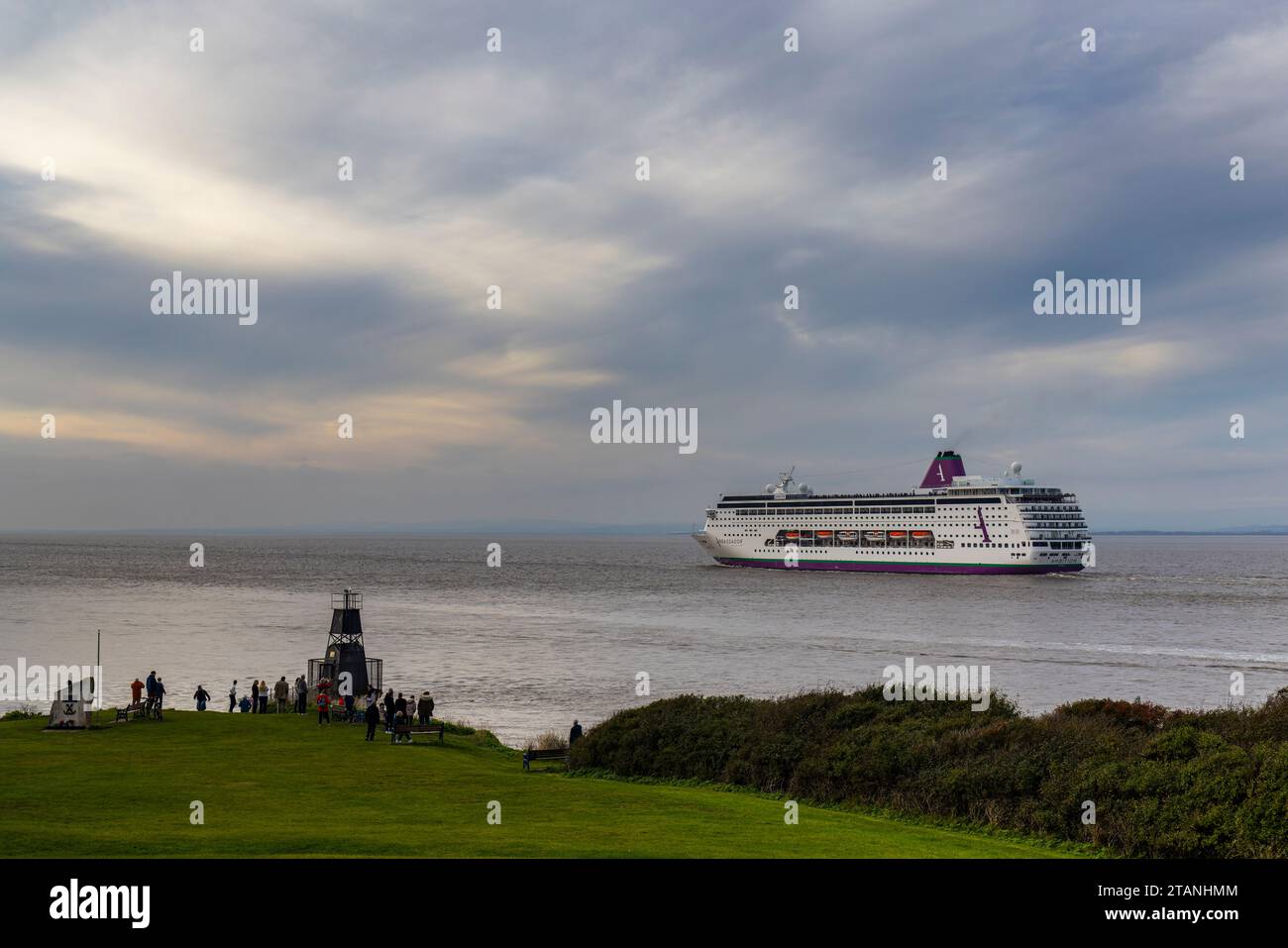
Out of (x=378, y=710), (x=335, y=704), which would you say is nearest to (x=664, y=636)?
(x=335, y=704)

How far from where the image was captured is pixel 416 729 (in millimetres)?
24969

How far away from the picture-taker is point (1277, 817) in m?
13.6

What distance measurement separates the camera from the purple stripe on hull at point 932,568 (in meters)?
102

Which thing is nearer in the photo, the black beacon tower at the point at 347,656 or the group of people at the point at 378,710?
the group of people at the point at 378,710

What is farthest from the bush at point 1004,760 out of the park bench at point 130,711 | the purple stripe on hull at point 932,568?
the purple stripe on hull at point 932,568

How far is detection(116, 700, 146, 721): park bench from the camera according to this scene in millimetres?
24859

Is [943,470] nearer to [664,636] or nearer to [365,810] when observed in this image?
[664,636]

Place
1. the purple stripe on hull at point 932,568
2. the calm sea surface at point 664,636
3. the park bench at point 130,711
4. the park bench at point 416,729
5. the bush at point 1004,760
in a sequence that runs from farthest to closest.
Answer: the purple stripe on hull at point 932,568
the calm sea surface at point 664,636
the park bench at point 130,711
the park bench at point 416,729
the bush at point 1004,760

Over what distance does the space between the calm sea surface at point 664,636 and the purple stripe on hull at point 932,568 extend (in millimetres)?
1720

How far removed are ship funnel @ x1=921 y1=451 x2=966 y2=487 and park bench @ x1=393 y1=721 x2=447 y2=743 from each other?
95.9 m

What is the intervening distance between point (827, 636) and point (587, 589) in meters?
45.4

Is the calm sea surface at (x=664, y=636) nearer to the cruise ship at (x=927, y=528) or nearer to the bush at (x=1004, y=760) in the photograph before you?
the cruise ship at (x=927, y=528)
